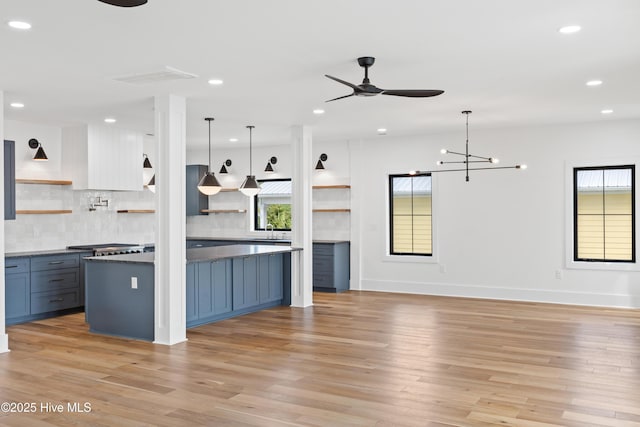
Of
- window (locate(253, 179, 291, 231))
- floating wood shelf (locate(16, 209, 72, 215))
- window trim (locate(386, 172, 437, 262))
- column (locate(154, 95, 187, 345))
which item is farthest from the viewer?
window (locate(253, 179, 291, 231))

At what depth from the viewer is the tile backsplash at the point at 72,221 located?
7.70 m

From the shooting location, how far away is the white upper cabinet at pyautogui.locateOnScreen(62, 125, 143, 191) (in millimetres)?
7922

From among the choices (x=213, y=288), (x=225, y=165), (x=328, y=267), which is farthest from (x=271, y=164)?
(x=213, y=288)

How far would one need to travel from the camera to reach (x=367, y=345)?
5.67 meters

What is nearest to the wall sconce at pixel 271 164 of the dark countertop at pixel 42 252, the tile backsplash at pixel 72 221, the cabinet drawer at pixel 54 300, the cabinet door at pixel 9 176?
the tile backsplash at pixel 72 221

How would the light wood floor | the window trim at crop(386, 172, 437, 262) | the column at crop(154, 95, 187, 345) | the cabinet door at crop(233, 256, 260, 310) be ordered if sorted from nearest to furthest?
the light wood floor < the column at crop(154, 95, 187, 345) < the cabinet door at crop(233, 256, 260, 310) < the window trim at crop(386, 172, 437, 262)

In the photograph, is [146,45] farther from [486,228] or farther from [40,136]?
[486,228]

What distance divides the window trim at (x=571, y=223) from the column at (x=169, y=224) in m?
5.22

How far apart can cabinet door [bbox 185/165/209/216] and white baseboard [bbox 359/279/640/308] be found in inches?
135

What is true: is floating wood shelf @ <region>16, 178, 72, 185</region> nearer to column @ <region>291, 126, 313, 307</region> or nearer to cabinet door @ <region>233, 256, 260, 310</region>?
cabinet door @ <region>233, 256, 260, 310</region>

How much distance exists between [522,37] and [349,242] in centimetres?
602

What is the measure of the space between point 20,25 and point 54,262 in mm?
4283

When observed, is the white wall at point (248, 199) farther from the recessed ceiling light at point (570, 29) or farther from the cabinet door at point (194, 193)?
the recessed ceiling light at point (570, 29)

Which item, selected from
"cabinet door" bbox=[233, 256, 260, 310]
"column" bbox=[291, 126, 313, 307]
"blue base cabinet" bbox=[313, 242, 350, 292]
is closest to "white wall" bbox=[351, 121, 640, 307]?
"blue base cabinet" bbox=[313, 242, 350, 292]
